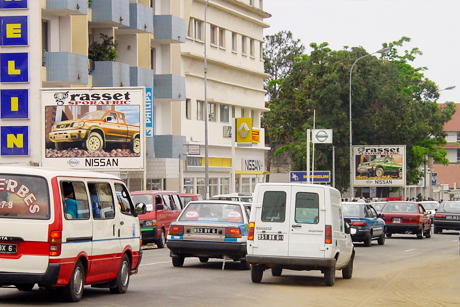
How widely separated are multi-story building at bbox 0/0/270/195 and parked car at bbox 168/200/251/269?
1720 cm

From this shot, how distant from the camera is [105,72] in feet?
131

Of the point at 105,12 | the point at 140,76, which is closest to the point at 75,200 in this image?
the point at 105,12

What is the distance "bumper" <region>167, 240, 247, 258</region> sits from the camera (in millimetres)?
18891

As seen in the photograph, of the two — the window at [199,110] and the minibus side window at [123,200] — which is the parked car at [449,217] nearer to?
the window at [199,110]

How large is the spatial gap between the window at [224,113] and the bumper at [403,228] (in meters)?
22.6

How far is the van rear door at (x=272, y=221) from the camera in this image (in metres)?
16.2

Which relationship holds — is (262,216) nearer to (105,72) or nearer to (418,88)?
(105,72)

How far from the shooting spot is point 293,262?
52.5ft

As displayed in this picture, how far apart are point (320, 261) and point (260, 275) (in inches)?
54.0

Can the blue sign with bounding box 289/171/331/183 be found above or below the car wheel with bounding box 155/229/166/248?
above

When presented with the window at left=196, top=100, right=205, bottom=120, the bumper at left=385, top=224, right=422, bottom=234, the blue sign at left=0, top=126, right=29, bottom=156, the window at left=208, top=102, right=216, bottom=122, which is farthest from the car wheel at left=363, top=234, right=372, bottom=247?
the window at left=208, top=102, right=216, bottom=122

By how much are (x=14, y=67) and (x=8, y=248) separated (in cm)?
2599

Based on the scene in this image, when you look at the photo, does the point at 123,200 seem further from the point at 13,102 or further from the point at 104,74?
the point at 104,74

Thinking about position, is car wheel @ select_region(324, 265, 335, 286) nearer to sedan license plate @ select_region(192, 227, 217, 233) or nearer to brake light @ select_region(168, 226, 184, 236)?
sedan license plate @ select_region(192, 227, 217, 233)
